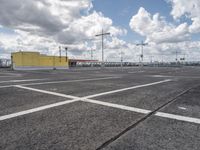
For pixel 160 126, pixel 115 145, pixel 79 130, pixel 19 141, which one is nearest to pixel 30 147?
pixel 19 141

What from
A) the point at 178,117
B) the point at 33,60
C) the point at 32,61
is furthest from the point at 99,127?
the point at 33,60

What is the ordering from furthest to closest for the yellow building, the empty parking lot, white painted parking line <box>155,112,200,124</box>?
the yellow building < white painted parking line <box>155,112,200,124</box> < the empty parking lot

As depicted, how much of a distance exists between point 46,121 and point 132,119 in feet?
5.66

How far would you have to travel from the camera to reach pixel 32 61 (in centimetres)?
3975

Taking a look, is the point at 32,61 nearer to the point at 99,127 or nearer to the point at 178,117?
the point at 99,127

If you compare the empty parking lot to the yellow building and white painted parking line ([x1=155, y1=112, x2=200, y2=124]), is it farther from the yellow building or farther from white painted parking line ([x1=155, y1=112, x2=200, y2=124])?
the yellow building

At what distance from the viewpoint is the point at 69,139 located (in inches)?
97.9

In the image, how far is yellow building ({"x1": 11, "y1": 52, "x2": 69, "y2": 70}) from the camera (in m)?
37.5

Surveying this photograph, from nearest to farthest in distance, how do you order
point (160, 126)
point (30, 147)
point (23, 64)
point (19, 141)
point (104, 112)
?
point (30, 147) → point (19, 141) → point (160, 126) → point (104, 112) → point (23, 64)

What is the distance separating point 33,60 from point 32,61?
39cm

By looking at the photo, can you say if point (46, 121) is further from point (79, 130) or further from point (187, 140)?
point (187, 140)

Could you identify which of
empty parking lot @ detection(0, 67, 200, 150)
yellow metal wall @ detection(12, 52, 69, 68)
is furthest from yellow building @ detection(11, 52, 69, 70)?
empty parking lot @ detection(0, 67, 200, 150)

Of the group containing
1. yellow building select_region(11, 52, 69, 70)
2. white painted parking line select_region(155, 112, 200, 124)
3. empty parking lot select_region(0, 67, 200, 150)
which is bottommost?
white painted parking line select_region(155, 112, 200, 124)

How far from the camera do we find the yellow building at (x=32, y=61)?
123ft
